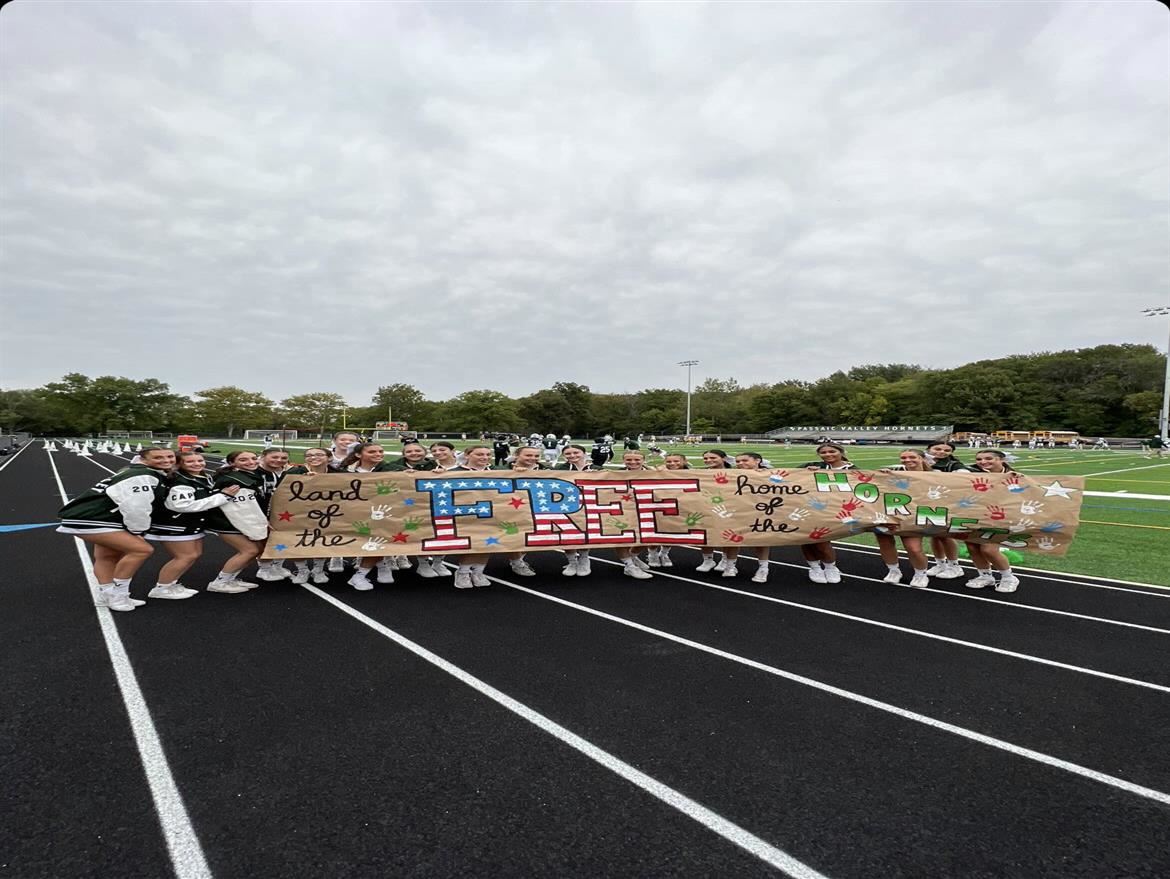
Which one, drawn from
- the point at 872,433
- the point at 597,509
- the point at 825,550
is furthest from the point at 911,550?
the point at 872,433

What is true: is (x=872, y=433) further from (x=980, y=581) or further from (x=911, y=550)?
(x=911, y=550)

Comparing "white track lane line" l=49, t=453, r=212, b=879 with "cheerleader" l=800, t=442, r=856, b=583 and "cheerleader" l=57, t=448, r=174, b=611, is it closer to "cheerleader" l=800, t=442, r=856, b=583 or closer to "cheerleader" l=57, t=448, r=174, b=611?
"cheerleader" l=57, t=448, r=174, b=611

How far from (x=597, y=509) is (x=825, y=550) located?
122 inches

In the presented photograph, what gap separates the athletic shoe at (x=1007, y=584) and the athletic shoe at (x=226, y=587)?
9127 mm

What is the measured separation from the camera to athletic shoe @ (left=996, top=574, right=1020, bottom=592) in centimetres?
743

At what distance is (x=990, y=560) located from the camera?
7.86m

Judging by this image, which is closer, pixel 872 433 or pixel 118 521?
pixel 118 521

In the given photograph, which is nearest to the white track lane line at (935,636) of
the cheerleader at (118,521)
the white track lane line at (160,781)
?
the white track lane line at (160,781)

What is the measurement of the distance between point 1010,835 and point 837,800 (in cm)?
76

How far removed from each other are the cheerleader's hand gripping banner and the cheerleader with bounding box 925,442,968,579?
0.37 meters

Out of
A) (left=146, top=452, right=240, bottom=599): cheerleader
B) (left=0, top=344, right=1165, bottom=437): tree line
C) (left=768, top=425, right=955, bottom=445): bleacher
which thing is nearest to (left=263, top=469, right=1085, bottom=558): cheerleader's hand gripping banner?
(left=146, top=452, right=240, bottom=599): cheerleader

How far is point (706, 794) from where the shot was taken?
3.19 m

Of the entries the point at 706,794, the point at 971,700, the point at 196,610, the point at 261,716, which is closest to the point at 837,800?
the point at 706,794

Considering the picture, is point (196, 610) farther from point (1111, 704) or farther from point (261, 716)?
point (1111, 704)
